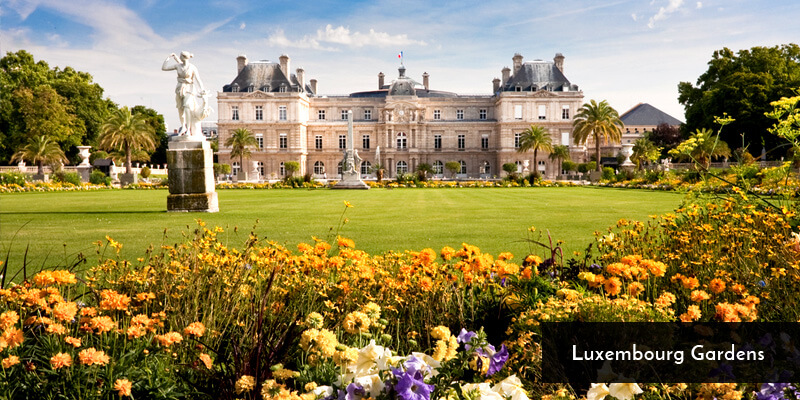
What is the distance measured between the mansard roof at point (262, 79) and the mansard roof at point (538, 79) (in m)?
27.4

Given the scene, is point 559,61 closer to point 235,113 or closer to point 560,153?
point 560,153

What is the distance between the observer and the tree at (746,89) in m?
42.8

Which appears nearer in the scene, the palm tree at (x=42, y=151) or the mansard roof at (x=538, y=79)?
the palm tree at (x=42, y=151)

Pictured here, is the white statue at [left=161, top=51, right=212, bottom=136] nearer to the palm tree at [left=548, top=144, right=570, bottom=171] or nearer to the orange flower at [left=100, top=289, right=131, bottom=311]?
the orange flower at [left=100, top=289, right=131, bottom=311]

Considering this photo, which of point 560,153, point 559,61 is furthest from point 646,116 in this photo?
point 560,153

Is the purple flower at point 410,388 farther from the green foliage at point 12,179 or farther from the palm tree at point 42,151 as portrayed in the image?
the palm tree at point 42,151

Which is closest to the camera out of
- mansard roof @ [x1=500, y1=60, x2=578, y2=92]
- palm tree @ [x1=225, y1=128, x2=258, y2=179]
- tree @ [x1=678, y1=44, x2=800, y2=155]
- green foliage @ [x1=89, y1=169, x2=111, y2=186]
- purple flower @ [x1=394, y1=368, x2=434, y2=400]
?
purple flower @ [x1=394, y1=368, x2=434, y2=400]

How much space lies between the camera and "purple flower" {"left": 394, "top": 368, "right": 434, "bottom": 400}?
6.62ft

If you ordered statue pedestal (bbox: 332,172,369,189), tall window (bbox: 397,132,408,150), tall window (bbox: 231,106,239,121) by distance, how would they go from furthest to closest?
tall window (bbox: 397,132,408,150), tall window (bbox: 231,106,239,121), statue pedestal (bbox: 332,172,369,189)

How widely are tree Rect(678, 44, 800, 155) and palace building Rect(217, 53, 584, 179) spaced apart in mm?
21066

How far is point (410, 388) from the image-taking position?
6.77 feet

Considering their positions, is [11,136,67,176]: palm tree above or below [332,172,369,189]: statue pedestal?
above

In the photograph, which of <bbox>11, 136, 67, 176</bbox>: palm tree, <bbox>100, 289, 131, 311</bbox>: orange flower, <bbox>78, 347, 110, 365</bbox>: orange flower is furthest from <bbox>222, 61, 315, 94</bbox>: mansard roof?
<bbox>78, 347, 110, 365</bbox>: orange flower

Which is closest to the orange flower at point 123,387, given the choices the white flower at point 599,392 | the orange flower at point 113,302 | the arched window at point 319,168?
the orange flower at point 113,302
